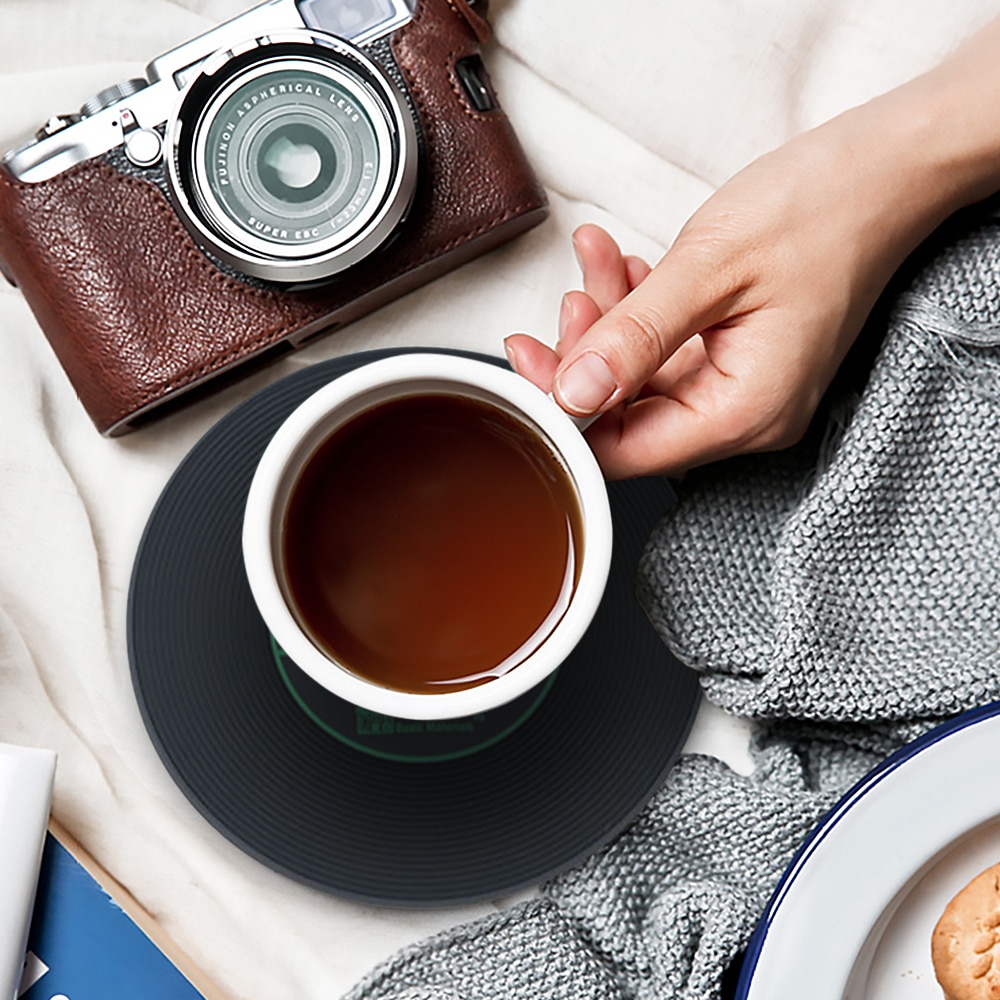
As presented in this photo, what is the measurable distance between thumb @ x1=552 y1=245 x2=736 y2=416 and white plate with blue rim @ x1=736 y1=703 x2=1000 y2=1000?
0.24 metres

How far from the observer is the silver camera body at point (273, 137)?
2.01 feet

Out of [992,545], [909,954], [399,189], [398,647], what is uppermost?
[399,189]

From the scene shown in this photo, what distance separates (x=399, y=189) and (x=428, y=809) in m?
0.35

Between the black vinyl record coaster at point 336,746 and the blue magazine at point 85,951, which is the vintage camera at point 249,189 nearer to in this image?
the black vinyl record coaster at point 336,746

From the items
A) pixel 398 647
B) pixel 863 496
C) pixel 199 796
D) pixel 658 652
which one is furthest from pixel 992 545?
pixel 199 796

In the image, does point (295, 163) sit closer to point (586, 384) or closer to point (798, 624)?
point (586, 384)

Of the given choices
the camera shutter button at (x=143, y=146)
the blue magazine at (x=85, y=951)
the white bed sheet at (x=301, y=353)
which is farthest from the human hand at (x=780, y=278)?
the blue magazine at (x=85, y=951)

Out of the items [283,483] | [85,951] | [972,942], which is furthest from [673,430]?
[85,951]

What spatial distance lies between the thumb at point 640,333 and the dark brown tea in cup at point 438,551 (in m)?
0.06

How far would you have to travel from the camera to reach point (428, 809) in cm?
65

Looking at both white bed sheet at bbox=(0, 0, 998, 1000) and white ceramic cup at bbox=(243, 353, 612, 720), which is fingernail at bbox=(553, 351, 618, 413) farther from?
white bed sheet at bbox=(0, 0, 998, 1000)

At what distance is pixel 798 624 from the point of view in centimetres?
63

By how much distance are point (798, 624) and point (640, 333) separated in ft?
0.69

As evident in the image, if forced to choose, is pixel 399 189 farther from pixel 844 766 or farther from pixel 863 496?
pixel 844 766
